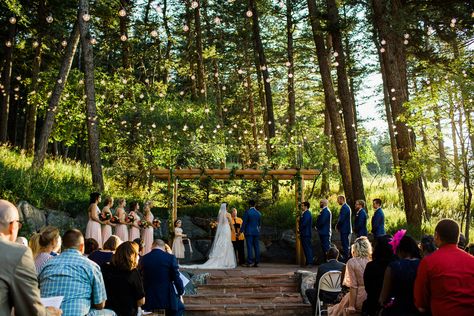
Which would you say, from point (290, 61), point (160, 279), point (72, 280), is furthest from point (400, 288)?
point (290, 61)

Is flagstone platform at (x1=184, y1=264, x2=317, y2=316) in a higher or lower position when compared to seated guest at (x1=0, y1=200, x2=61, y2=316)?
lower

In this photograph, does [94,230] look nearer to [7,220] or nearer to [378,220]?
[378,220]

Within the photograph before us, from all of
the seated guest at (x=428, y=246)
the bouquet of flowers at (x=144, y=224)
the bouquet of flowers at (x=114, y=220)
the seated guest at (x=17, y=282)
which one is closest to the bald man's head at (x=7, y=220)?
the seated guest at (x=17, y=282)

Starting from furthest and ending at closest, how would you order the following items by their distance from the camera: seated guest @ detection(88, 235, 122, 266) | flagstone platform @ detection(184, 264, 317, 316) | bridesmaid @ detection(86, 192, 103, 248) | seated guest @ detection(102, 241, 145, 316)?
bridesmaid @ detection(86, 192, 103, 248)
flagstone platform @ detection(184, 264, 317, 316)
seated guest @ detection(88, 235, 122, 266)
seated guest @ detection(102, 241, 145, 316)

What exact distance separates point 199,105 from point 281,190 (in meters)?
5.14

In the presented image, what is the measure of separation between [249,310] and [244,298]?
75 centimetres

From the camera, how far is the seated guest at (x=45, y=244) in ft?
16.4

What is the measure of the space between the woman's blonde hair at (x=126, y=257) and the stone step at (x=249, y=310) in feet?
18.8

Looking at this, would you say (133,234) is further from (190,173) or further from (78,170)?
(78,170)

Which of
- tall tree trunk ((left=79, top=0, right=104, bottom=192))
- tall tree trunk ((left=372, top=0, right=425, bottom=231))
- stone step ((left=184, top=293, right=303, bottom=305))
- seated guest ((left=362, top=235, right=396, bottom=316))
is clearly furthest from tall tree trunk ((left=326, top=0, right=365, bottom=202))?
seated guest ((left=362, top=235, right=396, bottom=316))

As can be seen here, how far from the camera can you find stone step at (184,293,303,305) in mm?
11656

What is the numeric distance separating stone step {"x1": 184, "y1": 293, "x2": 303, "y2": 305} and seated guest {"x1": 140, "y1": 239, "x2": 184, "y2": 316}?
4.55 m

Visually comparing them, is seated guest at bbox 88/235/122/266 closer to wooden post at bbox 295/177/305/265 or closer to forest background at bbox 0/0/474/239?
forest background at bbox 0/0/474/239

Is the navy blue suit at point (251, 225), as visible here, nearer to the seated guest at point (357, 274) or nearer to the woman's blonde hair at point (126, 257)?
the seated guest at point (357, 274)
